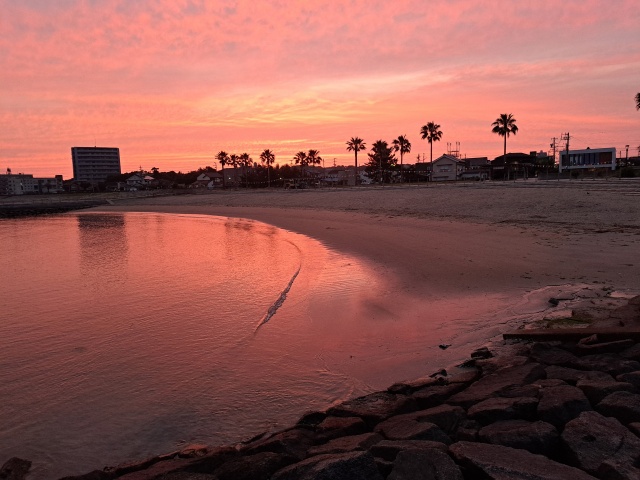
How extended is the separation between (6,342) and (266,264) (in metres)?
9.56

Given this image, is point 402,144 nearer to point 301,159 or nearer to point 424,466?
point 301,159

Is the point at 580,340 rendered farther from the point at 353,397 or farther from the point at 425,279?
the point at 425,279

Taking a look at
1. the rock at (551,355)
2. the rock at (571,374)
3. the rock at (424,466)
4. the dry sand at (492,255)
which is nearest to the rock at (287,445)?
the rock at (424,466)

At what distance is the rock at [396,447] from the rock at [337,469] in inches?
14.6

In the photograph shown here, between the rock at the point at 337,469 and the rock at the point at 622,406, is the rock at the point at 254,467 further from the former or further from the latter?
the rock at the point at 622,406

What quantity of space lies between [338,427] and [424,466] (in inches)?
57.2

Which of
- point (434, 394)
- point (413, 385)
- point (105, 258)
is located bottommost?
point (105, 258)

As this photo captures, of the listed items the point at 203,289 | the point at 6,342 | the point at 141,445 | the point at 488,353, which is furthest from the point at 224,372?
the point at 203,289

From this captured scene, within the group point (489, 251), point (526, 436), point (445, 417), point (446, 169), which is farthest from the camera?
point (446, 169)

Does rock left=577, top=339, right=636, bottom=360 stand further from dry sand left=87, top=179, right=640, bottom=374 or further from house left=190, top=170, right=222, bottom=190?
house left=190, top=170, right=222, bottom=190

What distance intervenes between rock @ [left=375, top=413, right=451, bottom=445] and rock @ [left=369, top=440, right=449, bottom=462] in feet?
0.53

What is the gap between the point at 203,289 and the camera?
13.6 meters

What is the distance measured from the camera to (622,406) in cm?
479

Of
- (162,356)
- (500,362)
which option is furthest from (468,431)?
(162,356)
